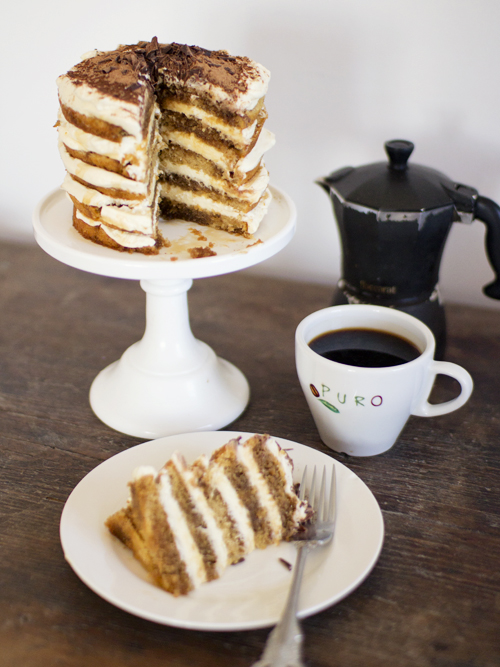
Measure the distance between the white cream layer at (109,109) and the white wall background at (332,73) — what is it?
569 millimetres

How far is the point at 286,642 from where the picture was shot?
54 centimetres

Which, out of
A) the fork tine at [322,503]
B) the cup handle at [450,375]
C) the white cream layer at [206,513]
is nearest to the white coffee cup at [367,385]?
the cup handle at [450,375]

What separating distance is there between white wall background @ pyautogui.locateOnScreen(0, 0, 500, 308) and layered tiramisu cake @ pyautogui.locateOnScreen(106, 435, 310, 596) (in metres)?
0.77

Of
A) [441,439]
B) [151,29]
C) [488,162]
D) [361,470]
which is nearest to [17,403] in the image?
[361,470]

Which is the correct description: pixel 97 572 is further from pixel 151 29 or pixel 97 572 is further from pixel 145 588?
pixel 151 29

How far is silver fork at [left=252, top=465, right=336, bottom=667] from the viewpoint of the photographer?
53cm

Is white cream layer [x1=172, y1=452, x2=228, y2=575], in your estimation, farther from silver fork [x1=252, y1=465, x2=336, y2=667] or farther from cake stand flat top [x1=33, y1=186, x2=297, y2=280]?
cake stand flat top [x1=33, y1=186, x2=297, y2=280]

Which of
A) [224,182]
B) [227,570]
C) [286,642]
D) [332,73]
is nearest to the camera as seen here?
[286,642]

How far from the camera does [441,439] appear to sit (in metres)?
0.88

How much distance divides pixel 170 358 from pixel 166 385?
4 centimetres

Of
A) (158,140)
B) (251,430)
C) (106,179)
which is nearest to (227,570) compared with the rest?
(251,430)

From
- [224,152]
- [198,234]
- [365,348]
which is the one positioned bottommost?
[365,348]

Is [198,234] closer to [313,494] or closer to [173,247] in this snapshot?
[173,247]

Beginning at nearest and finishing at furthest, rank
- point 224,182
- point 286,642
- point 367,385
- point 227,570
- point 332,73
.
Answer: point 286,642, point 227,570, point 367,385, point 224,182, point 332,73
